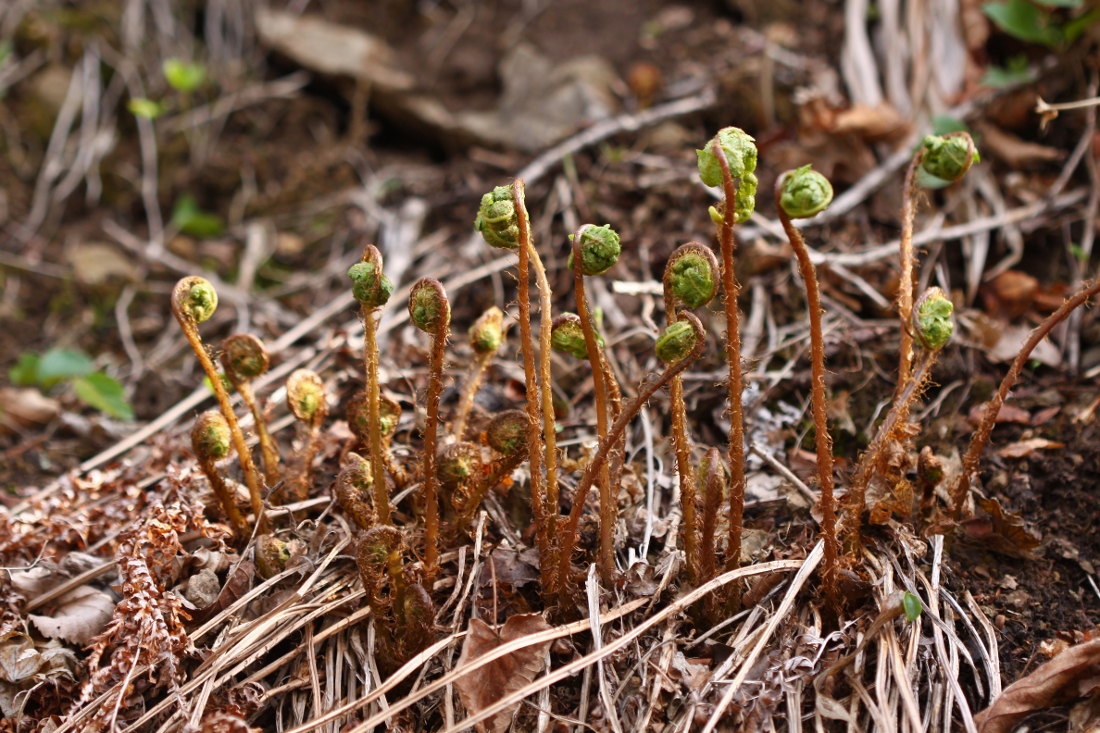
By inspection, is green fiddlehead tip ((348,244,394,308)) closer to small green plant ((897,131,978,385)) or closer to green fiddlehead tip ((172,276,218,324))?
green fiddlehead tip ((172,276,218,324))

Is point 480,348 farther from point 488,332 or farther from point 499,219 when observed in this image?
point 499,219

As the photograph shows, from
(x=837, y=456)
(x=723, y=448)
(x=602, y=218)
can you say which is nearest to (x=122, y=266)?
(x=602, y=218)

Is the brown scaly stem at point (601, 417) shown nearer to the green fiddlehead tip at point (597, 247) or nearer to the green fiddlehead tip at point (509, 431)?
the green fiddlehead tip at point (597, 247)

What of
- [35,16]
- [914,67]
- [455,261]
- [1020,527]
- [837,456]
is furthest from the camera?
[35,16]

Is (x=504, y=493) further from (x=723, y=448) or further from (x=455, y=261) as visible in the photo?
(x=455, y=261)

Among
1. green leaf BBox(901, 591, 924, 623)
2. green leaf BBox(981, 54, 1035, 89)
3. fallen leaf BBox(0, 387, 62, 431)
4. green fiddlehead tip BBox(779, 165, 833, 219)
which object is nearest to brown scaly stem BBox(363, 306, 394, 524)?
green fiddlehead tip BBox(779, 165, 833, 219)

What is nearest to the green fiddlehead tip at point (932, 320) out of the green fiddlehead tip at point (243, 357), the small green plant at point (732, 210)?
the small green plant at point (732, 210)

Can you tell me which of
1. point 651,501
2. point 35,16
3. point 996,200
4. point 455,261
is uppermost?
point 35,16
